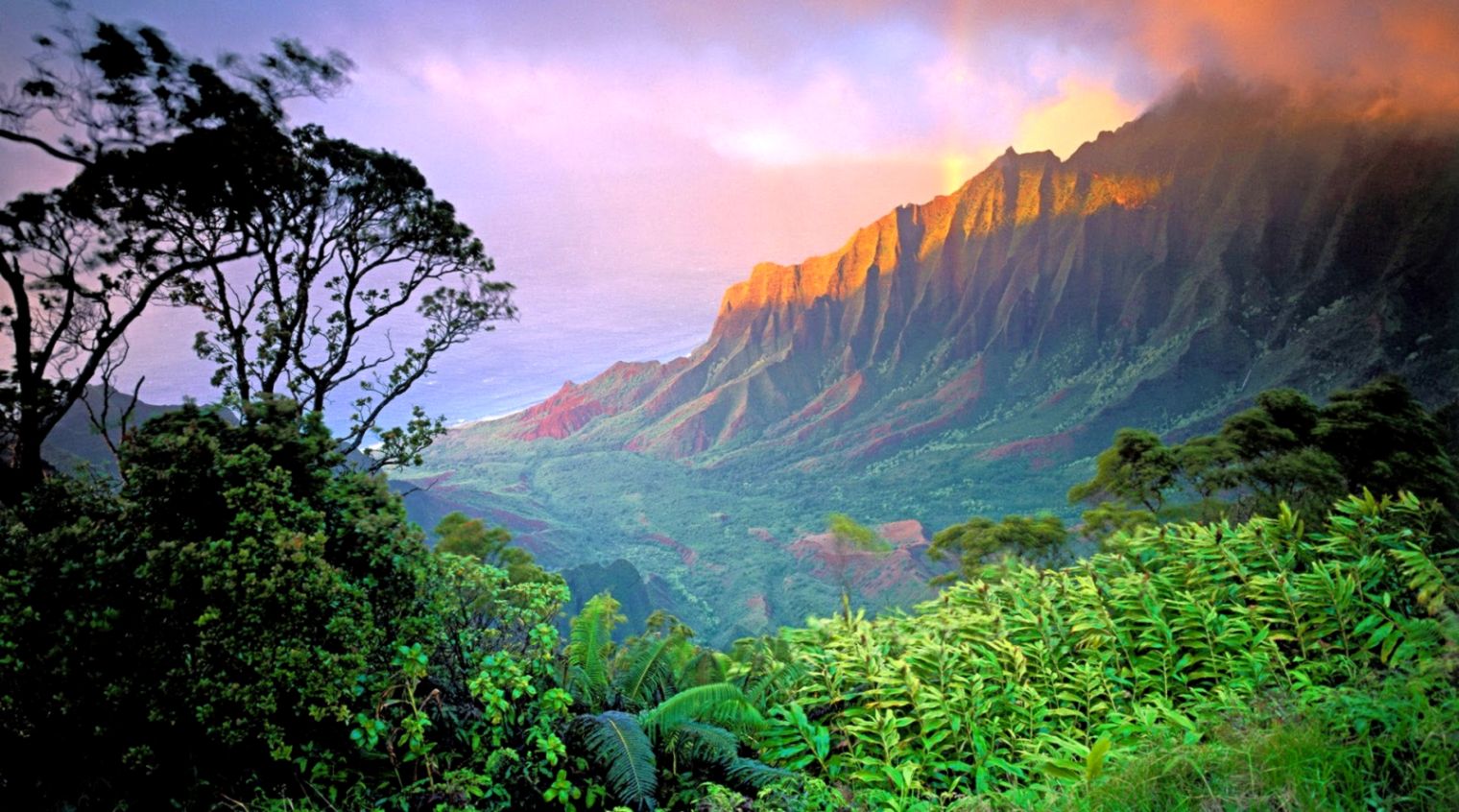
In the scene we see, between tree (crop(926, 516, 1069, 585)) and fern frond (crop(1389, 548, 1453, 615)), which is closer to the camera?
fern frond (crop(1389, 548, 1453, 615))

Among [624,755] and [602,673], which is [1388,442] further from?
[624,755]

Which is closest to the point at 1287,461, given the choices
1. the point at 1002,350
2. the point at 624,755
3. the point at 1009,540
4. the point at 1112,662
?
the point at 1009,540

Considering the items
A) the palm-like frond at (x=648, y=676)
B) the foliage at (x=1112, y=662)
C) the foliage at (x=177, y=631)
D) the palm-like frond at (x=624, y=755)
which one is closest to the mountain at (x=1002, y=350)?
the foliage at (x=1112, y=662)

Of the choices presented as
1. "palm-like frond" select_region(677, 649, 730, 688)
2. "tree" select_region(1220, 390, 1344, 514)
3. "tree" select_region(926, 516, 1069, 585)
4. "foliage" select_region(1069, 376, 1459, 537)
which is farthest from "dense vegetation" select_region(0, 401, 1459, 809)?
"tree" select_region(926, 516, 1069, 585)

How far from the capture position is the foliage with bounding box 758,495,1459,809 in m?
2.65

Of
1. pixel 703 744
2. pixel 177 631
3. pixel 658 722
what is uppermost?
pixel 177 631

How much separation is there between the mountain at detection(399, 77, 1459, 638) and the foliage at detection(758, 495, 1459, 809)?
3191 cm

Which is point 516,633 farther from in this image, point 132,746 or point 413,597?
point 132,746

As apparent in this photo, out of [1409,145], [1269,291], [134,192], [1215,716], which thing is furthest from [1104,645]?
[1269,291]

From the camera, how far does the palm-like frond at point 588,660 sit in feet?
12.7

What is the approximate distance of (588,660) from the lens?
4.01 meters

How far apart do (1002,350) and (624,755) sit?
79.8 meters

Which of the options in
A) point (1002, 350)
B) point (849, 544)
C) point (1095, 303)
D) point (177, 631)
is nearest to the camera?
point (177, 631)

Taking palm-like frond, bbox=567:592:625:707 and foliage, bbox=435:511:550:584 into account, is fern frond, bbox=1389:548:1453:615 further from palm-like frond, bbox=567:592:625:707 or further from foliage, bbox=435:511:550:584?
foliage, bbox=435:511:550:584
